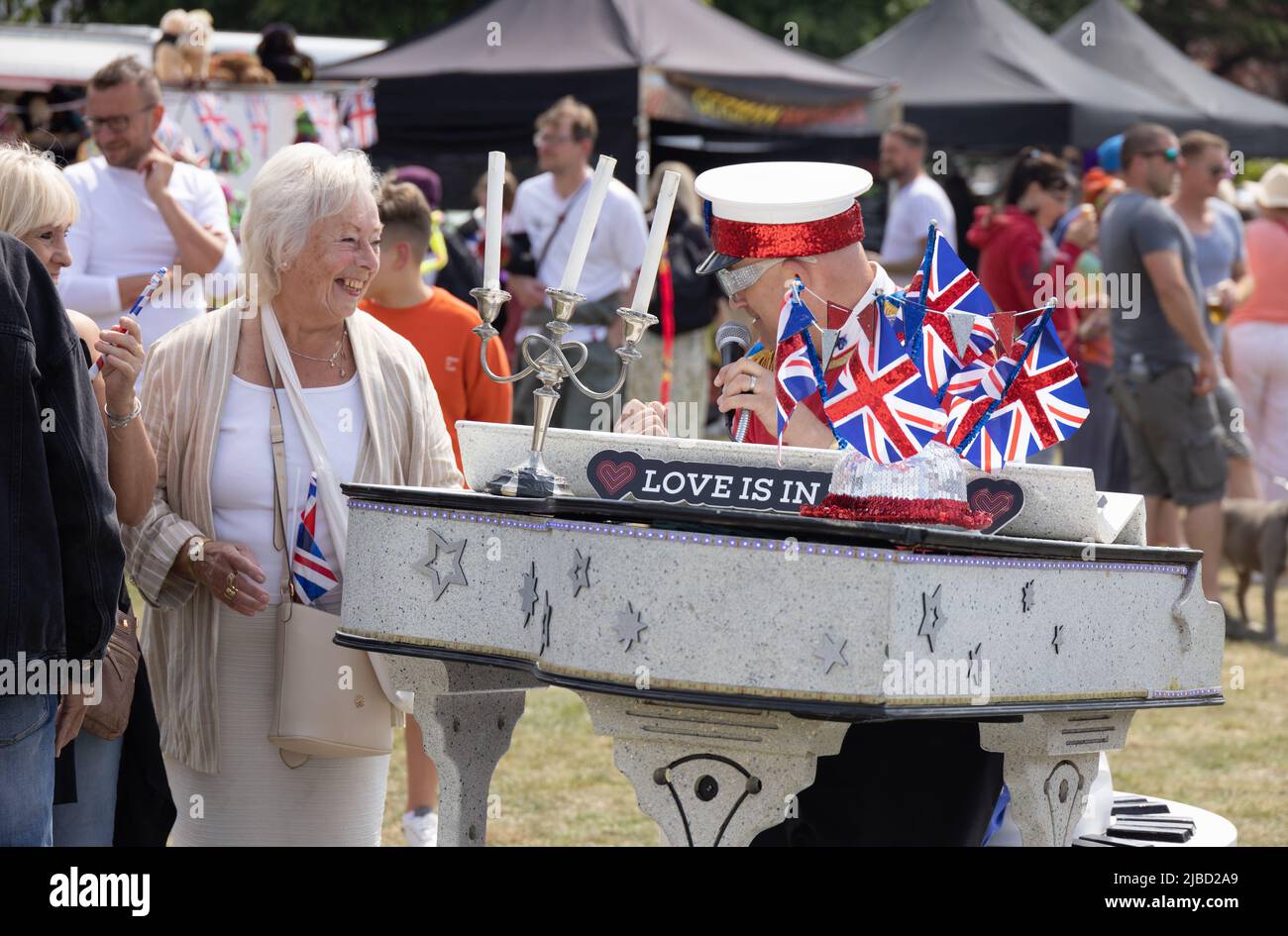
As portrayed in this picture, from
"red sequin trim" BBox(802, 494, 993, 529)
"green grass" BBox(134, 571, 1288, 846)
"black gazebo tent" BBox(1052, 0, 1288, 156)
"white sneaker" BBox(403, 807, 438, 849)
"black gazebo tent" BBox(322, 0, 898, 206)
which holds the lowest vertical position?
"green grass" BBox(134, 571, 1288, 846)

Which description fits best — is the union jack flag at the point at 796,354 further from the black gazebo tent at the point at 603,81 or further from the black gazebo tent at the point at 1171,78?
the black gazebo tent at the point at 1171,78

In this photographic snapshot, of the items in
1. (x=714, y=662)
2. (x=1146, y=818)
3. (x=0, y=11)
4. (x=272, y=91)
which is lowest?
(x=1146, y=818)

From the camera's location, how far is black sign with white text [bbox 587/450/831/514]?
2.96m

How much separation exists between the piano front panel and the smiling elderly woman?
73 centimetres

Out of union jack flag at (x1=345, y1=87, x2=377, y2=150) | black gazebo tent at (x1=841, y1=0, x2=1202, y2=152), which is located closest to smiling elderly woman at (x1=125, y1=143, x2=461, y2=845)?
union jack flag at (x1=345, y1=87, x2=377, y2=150)

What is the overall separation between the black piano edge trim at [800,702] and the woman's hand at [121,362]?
684mm

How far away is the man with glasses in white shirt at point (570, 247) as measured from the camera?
8688mm

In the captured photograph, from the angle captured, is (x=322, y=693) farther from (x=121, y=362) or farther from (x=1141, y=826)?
(x=1141, y=826)

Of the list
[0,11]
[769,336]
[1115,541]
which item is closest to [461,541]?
[769,336]

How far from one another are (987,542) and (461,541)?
0.92 meters

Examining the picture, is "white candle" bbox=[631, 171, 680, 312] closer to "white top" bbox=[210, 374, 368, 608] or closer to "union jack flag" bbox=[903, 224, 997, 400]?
"union jack flag" bbox=[903, 224, 997, 400]

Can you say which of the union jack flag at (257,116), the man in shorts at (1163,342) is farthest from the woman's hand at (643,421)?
the union jack flag at (257,116)
